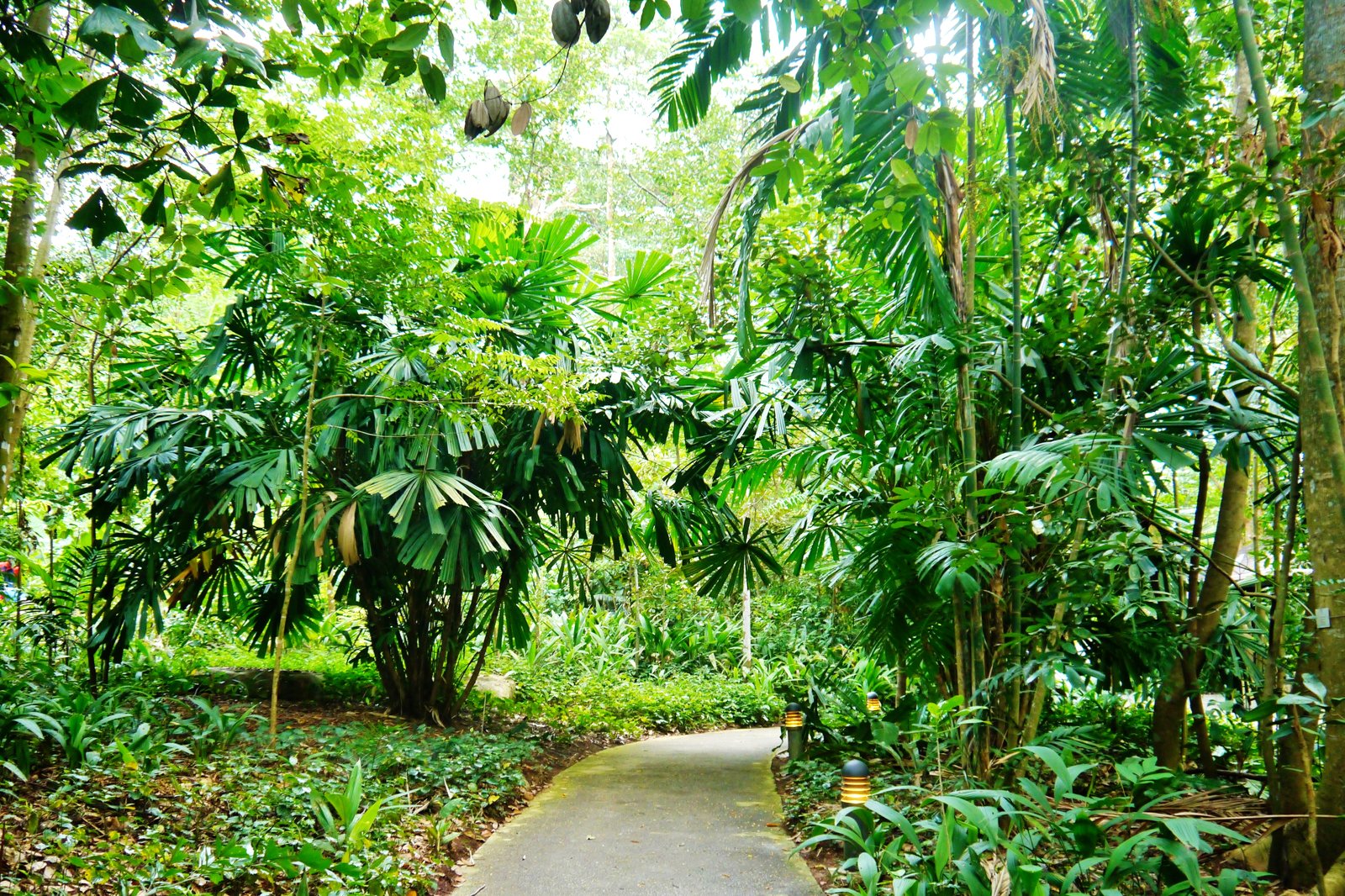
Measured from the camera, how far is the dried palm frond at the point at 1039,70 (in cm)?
318

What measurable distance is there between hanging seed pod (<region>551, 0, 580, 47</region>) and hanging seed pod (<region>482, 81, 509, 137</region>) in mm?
360

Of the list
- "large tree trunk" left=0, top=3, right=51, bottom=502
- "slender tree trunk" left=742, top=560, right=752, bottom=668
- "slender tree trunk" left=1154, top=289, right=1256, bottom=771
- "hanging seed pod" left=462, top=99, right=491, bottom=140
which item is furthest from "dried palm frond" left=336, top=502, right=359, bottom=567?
"slender tree trunk" left=742, top=560, right=752, bottom=668

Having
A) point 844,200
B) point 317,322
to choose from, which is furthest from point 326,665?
point 844,200

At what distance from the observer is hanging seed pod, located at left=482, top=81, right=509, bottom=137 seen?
2.12 meters

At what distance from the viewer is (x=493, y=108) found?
84.0 inches

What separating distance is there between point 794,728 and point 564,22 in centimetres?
526

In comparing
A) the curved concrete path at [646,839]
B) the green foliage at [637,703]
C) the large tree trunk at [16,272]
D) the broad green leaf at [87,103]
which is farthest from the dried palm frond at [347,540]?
the green foliage at [637,703]

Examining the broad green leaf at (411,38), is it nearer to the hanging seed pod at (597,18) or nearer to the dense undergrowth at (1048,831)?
the hanging seed pod at (597,18)

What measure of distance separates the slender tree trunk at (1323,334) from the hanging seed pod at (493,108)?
2.14 metres

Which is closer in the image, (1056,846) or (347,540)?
(1056,846)

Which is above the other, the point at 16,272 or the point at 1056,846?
the point at 16,272

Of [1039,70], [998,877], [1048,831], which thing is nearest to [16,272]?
[1039,70]

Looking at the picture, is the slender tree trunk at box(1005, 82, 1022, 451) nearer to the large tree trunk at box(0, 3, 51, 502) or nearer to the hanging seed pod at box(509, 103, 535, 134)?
the hanging seed pod at box(509, 103, 535, 134)

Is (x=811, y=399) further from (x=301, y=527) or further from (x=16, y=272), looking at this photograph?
(x=16, y=272)
